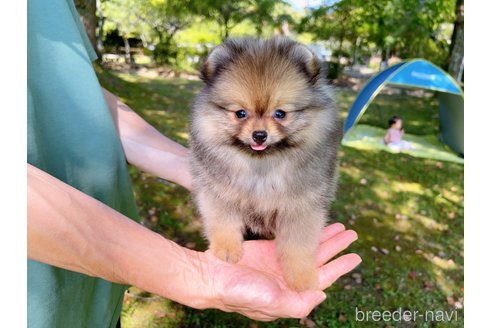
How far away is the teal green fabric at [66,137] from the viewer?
3.54 feet

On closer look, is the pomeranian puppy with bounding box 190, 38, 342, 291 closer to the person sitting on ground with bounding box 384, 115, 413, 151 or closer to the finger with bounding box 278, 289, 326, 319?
the finger with bounding box 278, 289, 326, 319

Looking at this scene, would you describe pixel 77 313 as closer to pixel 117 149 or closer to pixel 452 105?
pixel 117 149

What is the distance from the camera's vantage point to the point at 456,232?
12.7 feet

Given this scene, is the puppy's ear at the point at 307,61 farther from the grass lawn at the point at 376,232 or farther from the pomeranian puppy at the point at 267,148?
the grass lawn at the point at 376,232

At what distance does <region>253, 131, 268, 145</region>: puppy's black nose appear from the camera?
1267 mm

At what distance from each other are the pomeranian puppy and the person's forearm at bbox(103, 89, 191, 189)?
0.26m

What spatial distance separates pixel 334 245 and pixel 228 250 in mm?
436

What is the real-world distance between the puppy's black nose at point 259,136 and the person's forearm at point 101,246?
41 centimetres

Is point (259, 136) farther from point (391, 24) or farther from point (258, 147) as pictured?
point (391, 24)

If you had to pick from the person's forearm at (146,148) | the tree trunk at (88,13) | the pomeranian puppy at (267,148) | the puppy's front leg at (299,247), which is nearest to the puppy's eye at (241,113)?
the pomeranian puppy at (267,148)

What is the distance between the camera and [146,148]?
68.4 inches

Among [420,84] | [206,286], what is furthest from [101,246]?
[420,84]

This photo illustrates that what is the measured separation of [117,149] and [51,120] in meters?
0.27
